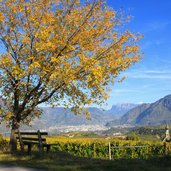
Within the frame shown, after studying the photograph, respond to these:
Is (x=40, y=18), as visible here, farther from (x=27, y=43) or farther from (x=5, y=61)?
(x=5, y=61)

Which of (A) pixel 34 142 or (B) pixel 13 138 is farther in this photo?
(B) pixel 13 138

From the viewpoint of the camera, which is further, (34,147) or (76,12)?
(34,147)

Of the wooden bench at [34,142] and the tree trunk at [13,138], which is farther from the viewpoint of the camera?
the tree trunk at [13,138]

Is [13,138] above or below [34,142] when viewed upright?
above

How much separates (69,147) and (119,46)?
1351 inches

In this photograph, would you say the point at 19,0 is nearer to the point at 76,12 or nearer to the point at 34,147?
the point at 76,12

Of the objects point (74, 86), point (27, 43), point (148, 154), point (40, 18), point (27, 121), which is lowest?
point (148, 154)

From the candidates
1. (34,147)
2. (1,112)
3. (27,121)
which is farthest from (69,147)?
(1,112)

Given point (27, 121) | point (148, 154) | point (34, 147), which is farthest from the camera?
point (148, 154)

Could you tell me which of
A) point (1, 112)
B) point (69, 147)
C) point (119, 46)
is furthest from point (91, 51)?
point (69, 147)

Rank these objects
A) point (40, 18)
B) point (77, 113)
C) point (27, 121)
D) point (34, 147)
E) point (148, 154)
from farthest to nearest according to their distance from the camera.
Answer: point (148, 154)
point (34, 147)
point (27, 121)
point (77, 113)
point (40, 18)

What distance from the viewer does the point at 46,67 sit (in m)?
22.6

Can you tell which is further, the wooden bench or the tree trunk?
the tree trunk

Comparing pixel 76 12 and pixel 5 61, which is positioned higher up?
pixel 76 12
